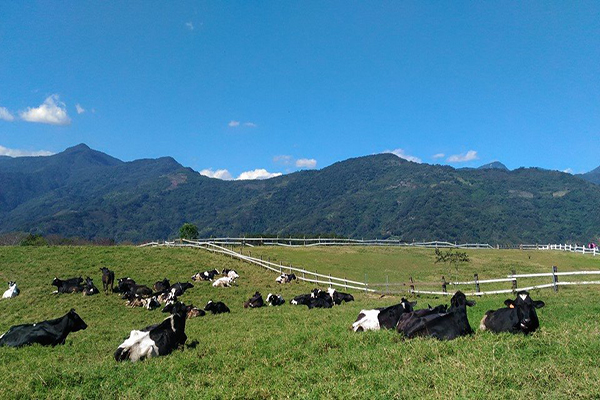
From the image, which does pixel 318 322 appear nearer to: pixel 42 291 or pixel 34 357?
pixel 34 357

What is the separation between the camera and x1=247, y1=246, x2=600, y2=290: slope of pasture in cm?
3322

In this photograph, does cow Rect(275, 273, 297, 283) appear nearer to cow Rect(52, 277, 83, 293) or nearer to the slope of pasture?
the slope of pasture

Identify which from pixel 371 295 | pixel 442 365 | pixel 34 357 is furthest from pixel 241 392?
pixel 371 295

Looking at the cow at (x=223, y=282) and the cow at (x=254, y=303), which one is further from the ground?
the cow at (x=223, y=282)

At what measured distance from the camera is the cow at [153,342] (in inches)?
385

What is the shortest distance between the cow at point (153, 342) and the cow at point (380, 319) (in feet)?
15.0

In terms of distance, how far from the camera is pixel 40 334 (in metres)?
12.0

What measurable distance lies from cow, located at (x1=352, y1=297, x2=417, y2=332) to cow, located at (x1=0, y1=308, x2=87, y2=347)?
337 inches

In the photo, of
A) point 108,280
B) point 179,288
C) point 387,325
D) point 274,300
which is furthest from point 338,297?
point 108,280

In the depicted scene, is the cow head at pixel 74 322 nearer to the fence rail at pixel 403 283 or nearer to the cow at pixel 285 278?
the fence rail at pixel 403 283

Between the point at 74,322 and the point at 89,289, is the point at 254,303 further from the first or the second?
the point at 74,322

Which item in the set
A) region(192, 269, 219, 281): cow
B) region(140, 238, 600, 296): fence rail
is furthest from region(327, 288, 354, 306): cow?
region(192, 269, 219, 281): cow

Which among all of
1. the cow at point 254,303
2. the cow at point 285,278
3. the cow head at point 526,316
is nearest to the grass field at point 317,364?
the cow head at point 526,316

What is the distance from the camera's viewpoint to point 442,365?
669cm
